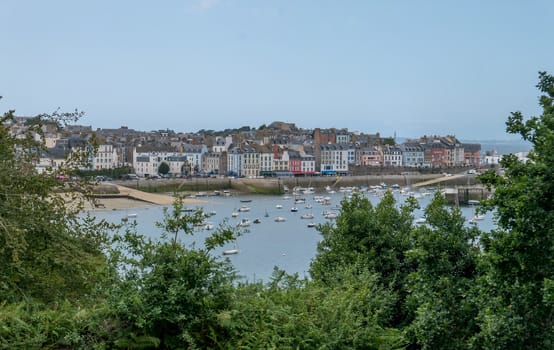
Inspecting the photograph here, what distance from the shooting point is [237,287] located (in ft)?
22.1

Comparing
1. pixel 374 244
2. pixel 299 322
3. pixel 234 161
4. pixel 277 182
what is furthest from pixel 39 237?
pixel 234 161

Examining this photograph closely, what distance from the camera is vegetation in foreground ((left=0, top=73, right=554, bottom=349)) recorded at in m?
5.91

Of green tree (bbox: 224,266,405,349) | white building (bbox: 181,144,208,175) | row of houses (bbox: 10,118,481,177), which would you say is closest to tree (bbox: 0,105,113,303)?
green tree (bbox: 224,266,405,349)

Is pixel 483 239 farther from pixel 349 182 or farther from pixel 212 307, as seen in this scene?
pixel 349 182

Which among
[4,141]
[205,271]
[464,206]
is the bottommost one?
[464,206]

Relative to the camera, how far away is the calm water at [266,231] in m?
25.7

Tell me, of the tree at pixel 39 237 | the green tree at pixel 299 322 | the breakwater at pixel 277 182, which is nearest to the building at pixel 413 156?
the breakwater at pixel 277 182

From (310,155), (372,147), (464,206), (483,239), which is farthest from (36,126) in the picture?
(372,147)

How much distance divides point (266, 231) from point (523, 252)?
1254 inches

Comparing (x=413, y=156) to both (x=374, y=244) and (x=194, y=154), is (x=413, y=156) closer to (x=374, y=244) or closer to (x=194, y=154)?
(x=194, y=154)

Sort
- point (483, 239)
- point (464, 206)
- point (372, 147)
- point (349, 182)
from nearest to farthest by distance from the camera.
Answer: point (483, 239) < point (464, 206) < point (349, 182) < point (372, 147)

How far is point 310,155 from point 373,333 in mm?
83480

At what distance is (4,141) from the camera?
841 centimetres

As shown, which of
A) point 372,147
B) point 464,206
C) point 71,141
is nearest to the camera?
point 464,206
